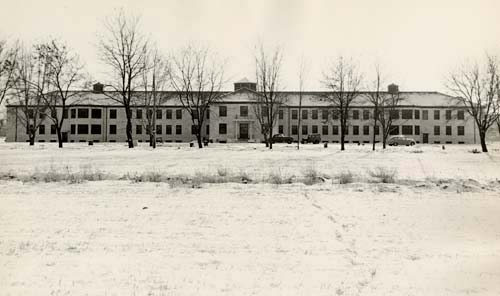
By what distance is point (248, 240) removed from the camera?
29.7 feet

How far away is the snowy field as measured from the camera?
6906 millimetres

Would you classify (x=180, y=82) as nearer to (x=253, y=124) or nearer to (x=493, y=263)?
(x=253, y=124)

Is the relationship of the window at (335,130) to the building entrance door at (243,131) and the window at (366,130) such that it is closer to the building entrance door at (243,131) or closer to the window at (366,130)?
the window at (366,130)

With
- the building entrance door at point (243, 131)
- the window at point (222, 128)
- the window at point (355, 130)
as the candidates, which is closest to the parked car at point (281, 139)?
the building entrance door at point (243, 131)

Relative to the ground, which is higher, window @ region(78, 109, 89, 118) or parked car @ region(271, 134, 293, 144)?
window @ region(78, 109, 89, 118)

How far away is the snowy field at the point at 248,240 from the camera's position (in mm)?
6906

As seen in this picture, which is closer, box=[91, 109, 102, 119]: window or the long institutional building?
the long institutional building

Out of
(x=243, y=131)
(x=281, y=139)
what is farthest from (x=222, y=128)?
(x=281, y=139)

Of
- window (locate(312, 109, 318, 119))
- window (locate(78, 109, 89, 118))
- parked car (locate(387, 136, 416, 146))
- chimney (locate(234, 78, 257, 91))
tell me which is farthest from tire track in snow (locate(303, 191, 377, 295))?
window (locate(78, 109, 89, 118))

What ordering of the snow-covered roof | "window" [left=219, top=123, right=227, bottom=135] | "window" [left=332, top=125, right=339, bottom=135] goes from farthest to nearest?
"window" [left=332, top=125, right=339, bottom=135], "window" [left=219, top=123, right=227, bottom=135], the snow-covered roof

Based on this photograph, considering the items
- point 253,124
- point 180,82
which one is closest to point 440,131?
point 253,124

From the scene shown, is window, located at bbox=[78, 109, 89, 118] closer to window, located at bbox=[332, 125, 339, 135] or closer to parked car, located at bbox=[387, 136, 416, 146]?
window, located at bbox=[332, 125, 339, 135]

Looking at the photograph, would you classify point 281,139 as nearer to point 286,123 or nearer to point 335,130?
point 286,123

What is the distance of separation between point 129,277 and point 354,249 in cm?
409
